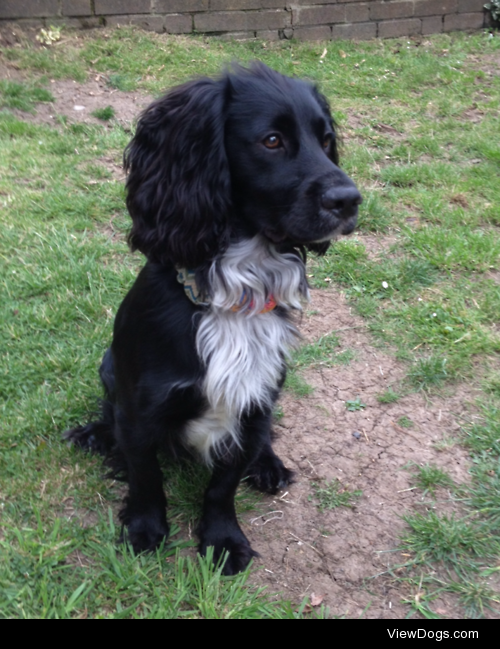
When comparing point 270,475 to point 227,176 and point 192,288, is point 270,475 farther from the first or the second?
point 227,176

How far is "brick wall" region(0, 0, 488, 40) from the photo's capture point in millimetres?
6234

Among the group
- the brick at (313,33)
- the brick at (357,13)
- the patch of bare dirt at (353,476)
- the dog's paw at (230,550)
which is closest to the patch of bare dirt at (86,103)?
the brick at (313,33)

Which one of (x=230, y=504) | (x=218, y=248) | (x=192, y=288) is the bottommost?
(x=230, y=504)

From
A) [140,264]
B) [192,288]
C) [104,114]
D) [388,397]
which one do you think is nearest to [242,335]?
[192,288]

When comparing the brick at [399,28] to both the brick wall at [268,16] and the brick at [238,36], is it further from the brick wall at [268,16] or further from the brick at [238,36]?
the brick at [238,36]

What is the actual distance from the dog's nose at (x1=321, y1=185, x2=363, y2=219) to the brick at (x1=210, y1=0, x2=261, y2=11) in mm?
5762

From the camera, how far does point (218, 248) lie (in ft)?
6.43

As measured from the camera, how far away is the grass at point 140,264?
81.7 inches

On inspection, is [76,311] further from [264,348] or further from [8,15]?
[8,15]

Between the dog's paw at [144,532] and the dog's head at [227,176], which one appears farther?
the dog's paw at [144,532]

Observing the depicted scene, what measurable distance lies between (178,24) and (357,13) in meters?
2.18

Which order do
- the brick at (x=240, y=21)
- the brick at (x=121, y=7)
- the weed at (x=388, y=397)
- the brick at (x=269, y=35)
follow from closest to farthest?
the weed at (x=388, y=397)
the brick at (x=121, y=7)
the brick at (x=240, y=21)
the brick at (x=269, y=35)

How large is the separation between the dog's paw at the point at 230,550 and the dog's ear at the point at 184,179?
3.44ft
